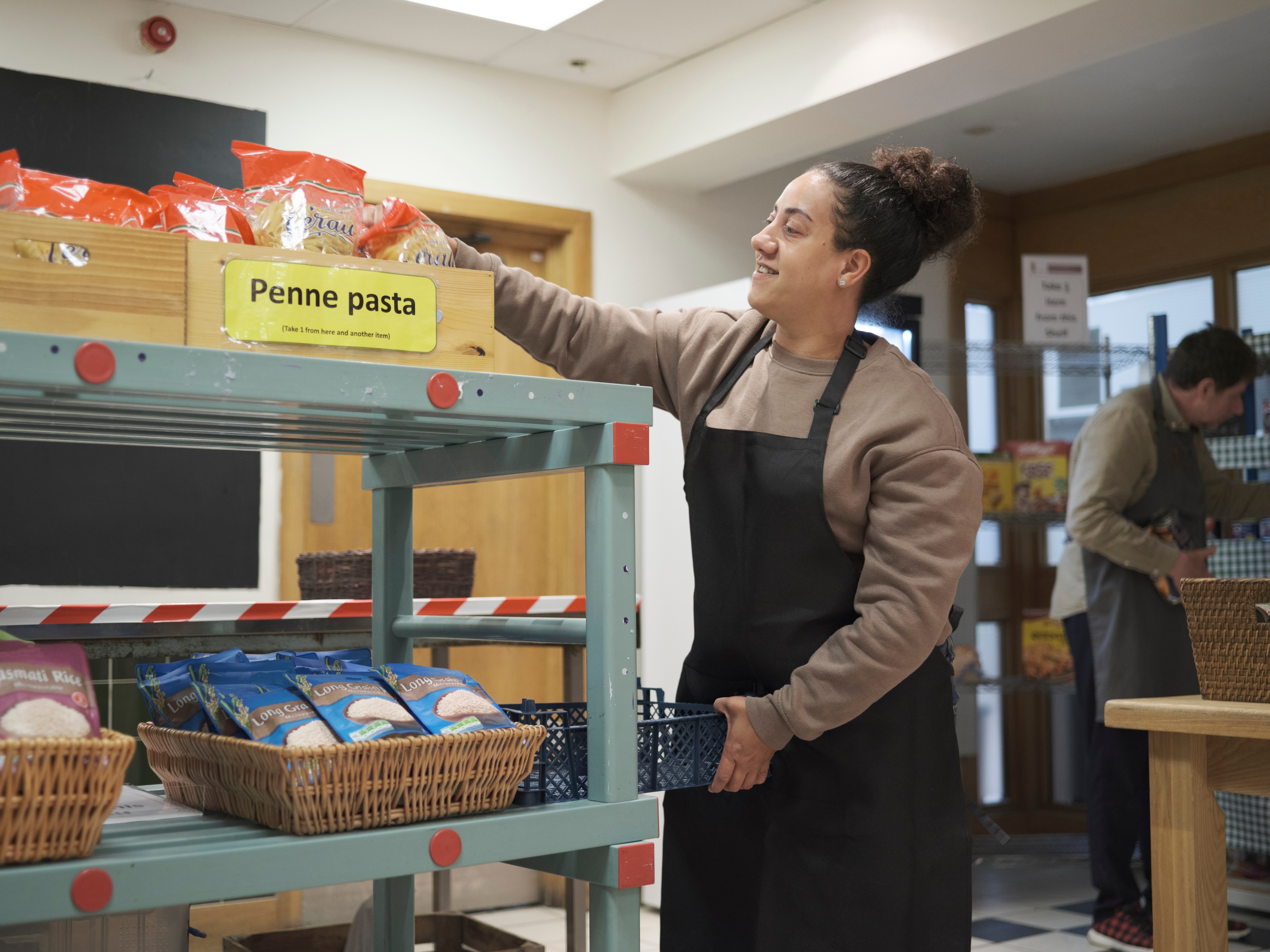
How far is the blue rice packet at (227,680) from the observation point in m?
1.12

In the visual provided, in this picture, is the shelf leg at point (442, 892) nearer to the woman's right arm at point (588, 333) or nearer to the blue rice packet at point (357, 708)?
the woman's right arm at point (588, 333)

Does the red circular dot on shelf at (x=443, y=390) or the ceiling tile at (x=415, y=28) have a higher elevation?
the ceiling tile at (x=415, y=28)

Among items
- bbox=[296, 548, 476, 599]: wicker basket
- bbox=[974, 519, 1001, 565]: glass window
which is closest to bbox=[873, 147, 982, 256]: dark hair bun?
bbox=[296, 548, 476, 599]: wicker basket

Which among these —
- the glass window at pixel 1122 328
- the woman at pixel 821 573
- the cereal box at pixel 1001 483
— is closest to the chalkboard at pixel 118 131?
the woman at pixel 821 573

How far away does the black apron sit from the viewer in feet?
5.08

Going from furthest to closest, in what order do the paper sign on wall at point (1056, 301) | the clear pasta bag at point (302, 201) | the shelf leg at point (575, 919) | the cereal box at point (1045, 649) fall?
the cereal box at point (1045, 649) → the paper sign on wall at point (1056, 301) → the shelf leg at point (575, 919) → the clear pasta bag at point (302, 201)

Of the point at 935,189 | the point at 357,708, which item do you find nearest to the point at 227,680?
the point at 357,708

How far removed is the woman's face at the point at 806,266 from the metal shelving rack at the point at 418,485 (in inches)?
19.3

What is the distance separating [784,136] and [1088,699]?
2.03 metres

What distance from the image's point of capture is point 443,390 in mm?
1071

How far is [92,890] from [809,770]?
93 centimetres

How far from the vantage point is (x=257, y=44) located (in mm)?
3752

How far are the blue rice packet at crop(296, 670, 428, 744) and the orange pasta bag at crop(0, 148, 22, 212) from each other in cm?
47

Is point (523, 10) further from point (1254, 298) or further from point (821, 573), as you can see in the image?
point (1254, 298)
